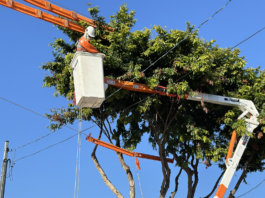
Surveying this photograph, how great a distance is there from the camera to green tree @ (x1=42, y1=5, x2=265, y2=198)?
Result: 57.9 ft

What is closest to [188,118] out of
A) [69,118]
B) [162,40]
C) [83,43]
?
Result: [162,40]

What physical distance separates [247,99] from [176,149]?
4.49m

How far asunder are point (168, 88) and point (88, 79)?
493 centimetres

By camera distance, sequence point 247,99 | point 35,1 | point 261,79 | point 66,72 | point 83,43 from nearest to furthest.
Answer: point 83,43 < point 35,1 < point 66,72 < point 247,99 < point 261,79

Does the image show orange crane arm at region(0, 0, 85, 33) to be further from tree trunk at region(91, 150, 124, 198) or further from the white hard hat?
tree trunk at region(91, 150, 124, 198)

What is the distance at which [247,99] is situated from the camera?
1989 cm

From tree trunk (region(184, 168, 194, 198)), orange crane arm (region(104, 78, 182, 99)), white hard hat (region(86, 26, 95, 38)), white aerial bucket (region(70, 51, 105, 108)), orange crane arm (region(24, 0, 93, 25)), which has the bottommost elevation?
tree trunk (region(184, 168, 194, 198))

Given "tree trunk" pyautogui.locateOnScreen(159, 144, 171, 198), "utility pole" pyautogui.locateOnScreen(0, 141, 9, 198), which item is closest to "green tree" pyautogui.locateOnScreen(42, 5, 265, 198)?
"tree trunk" pyautogui.locateOnScreen(159, 144, 171, 198)

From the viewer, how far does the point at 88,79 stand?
13703 mm

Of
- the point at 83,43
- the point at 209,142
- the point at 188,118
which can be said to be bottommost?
the point at 209,142

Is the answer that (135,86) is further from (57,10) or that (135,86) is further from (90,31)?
(57,10)

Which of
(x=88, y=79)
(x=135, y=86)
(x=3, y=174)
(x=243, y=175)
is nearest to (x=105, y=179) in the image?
(x=3, y=174)

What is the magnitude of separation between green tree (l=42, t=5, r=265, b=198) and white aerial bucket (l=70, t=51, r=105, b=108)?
9.45 feet

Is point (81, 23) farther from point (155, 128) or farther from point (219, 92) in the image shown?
point (219, 92)
